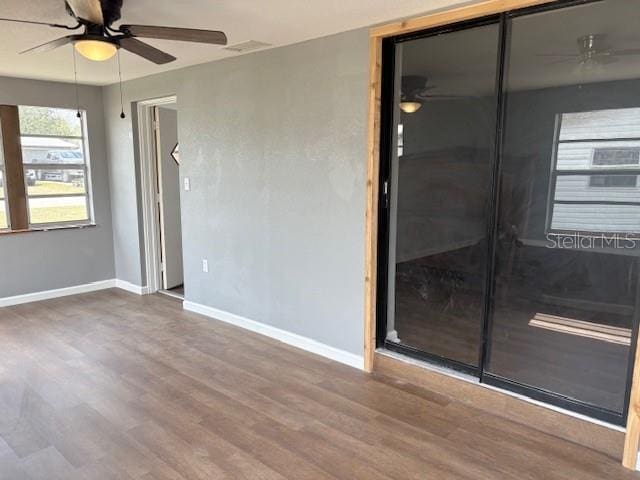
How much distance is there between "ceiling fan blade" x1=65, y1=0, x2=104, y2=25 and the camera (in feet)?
6.53

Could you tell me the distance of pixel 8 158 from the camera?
15.5ft

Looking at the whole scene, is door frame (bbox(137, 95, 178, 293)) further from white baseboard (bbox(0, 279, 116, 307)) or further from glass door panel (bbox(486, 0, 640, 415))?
glass door panel (bbox(486, 0, 640, 415))

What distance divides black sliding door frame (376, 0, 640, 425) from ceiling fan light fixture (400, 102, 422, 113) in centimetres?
8

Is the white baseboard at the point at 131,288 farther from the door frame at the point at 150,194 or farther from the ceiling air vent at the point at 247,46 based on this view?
the ceiling air vent at the point at 247,46

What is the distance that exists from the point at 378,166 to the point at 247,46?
4.82ft

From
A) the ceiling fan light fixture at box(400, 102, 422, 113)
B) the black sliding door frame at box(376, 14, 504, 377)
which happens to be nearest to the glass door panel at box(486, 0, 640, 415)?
the black sliding door frame at box(376, 14, 504, 377)

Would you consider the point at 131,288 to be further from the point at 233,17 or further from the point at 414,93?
the point at 414,93

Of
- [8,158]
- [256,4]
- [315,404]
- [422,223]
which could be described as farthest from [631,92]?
[8,158]

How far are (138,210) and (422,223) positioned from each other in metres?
3.48

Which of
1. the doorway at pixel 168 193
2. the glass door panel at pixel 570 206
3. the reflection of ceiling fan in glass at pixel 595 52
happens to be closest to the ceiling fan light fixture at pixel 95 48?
the glass door panel at pixel 570 206

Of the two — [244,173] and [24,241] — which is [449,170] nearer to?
[244,173]

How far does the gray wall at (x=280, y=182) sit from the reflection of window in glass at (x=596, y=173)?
4.03ft

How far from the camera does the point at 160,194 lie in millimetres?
5324

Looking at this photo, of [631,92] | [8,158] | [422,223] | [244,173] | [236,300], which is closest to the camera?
[631,92]
